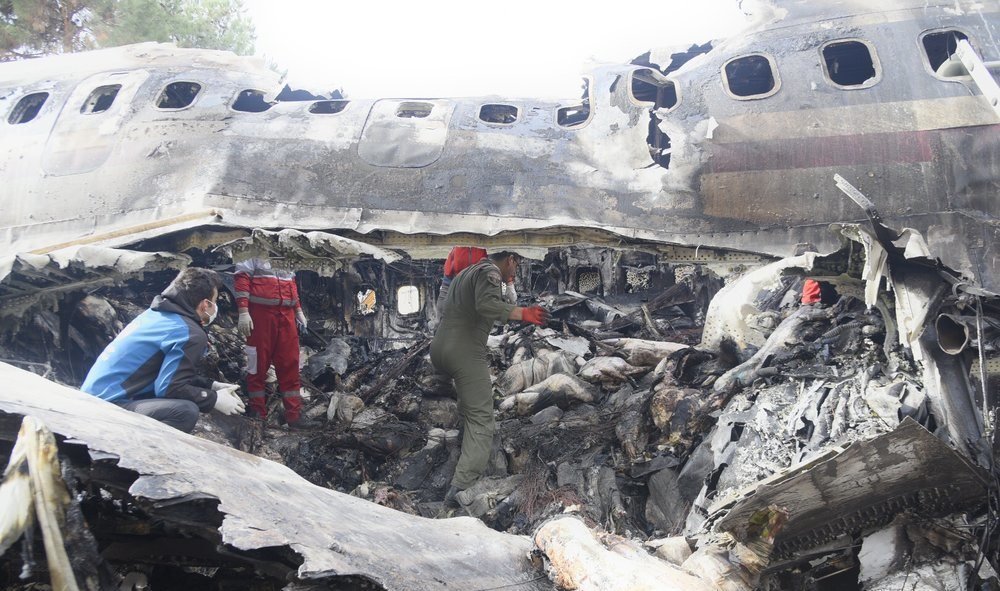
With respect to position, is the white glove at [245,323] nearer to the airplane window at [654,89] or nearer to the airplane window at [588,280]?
the airplane window at [654,89]

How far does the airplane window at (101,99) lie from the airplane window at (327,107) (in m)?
2.04

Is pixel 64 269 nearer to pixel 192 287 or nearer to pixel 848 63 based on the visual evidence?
pixel 192 287

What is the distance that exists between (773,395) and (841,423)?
2.44 feet

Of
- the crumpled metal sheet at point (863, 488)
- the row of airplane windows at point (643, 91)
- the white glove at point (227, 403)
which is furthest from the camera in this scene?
the row of airplane windows at point (643, 91)

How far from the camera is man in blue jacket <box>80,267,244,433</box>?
4152 millimetres

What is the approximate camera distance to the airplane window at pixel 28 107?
23.2 ft

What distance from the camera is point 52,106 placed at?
6.98 m

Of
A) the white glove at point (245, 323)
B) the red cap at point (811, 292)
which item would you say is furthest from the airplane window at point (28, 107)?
the red cap at point (811, 292)

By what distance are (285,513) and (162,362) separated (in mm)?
2743

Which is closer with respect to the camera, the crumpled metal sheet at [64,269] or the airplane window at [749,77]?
the crumpled metal sheet at [64,269]

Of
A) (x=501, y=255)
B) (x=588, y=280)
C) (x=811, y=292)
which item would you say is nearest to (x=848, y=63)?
(x=811, y=292)

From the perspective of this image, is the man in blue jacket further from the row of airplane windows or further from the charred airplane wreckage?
the row of airplane windows

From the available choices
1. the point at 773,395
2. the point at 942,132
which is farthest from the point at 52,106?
the point at 942,132

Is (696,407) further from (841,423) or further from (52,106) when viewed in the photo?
(52,106)
